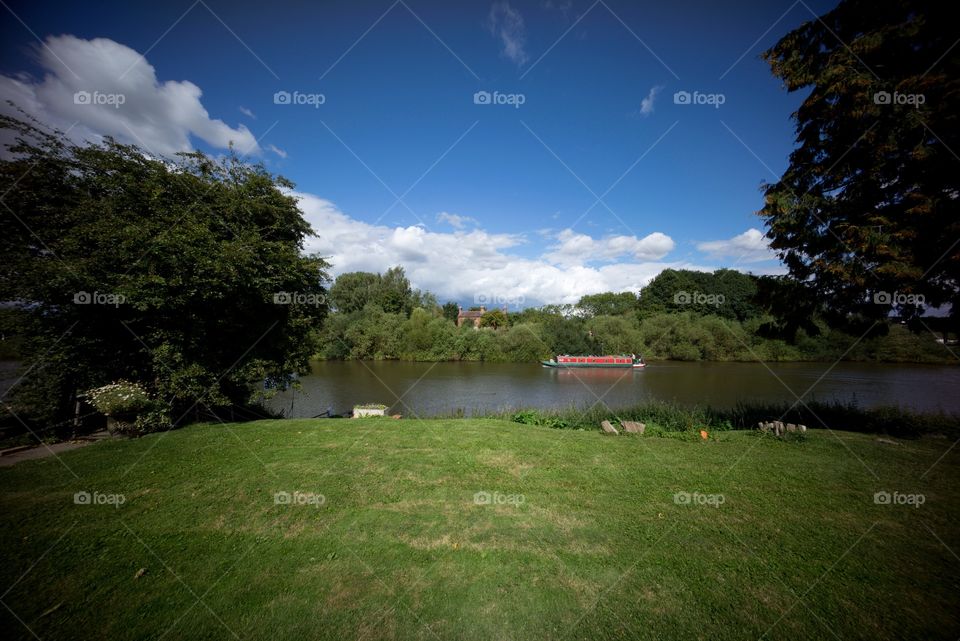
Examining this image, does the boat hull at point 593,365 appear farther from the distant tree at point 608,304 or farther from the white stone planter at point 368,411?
the white stone planter at point 368,411

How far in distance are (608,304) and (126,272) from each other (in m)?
68.9

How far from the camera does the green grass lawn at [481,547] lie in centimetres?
306

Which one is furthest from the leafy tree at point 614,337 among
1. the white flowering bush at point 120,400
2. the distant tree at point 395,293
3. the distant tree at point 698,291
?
the white flowering bush at point 120,400

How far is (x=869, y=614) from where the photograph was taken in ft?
10.1

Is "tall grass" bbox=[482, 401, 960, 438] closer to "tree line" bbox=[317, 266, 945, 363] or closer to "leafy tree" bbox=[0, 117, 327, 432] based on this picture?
"leafy tree" bbox=[0, 117, 327, 432]

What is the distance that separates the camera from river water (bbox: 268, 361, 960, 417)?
68.5ft

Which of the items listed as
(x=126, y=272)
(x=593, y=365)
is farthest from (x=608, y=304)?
(x=126, y=272)

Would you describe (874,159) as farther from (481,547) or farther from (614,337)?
(614,337)

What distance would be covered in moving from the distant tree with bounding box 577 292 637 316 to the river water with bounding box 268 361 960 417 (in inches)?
983

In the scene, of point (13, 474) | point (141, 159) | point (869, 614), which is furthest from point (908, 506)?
point (141, 159)

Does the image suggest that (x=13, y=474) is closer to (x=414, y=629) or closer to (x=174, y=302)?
(x=174, y=302)

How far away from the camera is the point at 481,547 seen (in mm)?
4004

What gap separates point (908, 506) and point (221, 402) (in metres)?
14.6

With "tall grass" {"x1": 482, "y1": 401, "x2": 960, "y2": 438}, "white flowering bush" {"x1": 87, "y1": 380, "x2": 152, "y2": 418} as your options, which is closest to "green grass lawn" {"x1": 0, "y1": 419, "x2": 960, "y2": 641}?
"white flowering bush" {"x1": 87, "y1": 380, "x2": 152, "y2": 418}
